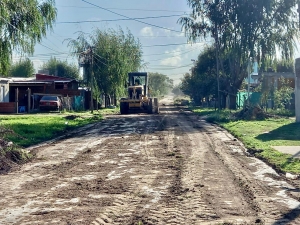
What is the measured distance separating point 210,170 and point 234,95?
30.5 m

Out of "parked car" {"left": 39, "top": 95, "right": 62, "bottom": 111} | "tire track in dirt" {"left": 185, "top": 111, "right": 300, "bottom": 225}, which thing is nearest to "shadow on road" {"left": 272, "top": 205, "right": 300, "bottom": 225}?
"tire track in dirt" {"left": 185, "top": 111, "right": 300, "bottom": 225}

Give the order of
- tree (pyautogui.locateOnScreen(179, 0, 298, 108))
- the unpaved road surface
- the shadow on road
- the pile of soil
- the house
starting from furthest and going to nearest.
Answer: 1. the house
2. tree (pyautogui.locateOnScreen(179, 0, 298, 108))
3. the pile of soil
4. the unpaved road surface
5. the shadow on road

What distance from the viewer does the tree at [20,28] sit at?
20.1m

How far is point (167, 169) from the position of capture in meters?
11.1

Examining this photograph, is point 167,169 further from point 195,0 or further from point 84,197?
point 195,0

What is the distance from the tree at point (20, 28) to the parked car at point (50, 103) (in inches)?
748

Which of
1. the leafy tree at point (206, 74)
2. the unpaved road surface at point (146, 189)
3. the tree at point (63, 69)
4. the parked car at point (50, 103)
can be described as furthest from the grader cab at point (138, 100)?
the tree at point (63, 69)

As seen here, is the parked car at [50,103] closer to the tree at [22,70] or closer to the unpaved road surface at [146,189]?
the unpaved road surface at [146,189]

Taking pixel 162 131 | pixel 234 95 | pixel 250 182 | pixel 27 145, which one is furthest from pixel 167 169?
pixel 234 95

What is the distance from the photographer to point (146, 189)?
345 inches

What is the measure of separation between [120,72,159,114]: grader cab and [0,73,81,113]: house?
8560 mm

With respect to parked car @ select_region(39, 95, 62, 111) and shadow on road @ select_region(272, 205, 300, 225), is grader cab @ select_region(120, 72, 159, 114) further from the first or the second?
shadow on road @ select_region(272, 205, 300, 225)

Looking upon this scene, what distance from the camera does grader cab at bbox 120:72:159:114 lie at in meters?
38.2

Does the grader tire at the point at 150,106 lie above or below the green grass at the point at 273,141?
above
